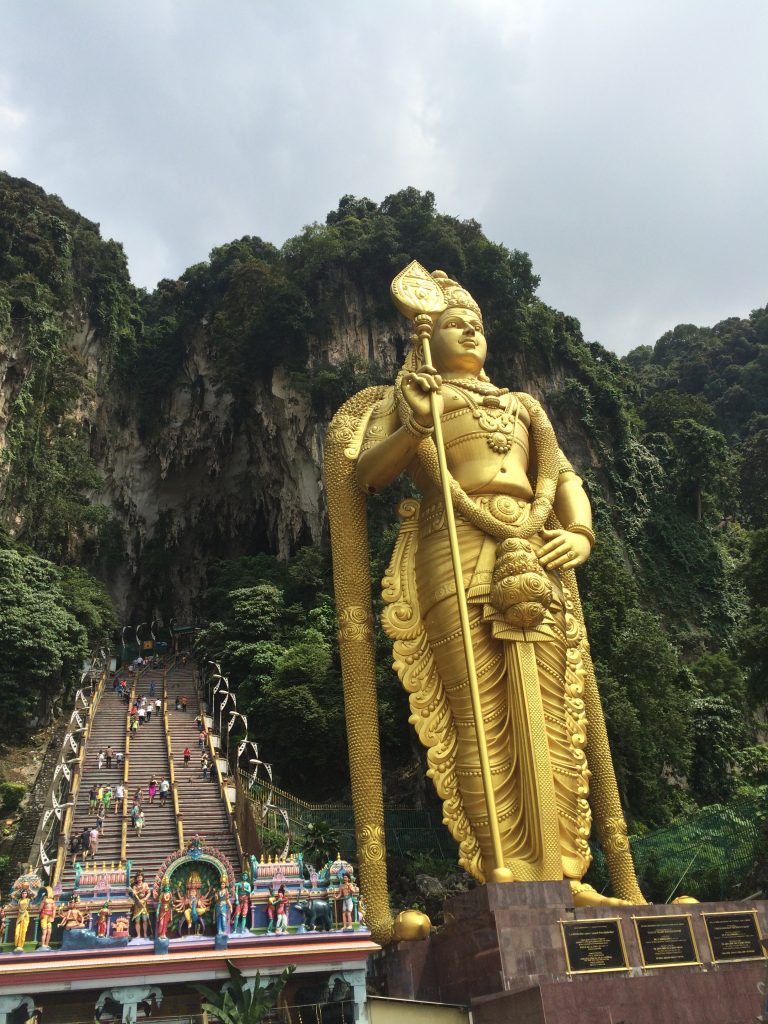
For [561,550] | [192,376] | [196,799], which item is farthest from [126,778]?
[192,376]

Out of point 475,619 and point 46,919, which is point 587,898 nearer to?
point 475,619

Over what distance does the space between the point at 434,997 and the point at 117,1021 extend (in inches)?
92.0

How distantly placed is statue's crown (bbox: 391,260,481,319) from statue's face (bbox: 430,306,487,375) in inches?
10.1

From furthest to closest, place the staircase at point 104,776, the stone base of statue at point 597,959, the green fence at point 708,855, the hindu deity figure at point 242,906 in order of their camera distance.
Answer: the staircase at point 104,776, the green fence at point 708,855, the hindu deity figure at point 242,906, the stone base of statue at point 597,959

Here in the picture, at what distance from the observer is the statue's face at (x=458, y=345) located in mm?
8978

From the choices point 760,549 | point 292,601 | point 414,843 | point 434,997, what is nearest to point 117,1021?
point 434,997

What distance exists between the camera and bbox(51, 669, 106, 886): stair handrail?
968 cm

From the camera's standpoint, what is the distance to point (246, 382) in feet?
83.1

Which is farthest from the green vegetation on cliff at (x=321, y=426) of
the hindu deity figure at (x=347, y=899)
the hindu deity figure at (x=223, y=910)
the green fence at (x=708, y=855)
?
the hindu deity figure at (x=223, y=910)

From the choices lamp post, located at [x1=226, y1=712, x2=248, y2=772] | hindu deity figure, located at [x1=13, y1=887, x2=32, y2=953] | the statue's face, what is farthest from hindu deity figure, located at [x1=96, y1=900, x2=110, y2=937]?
lamp post, located at [x1=226, y1=712, x2=248, y2=772]

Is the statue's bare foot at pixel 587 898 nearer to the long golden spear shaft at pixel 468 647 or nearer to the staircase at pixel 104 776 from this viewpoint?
the long golden spear shaft at pixel 468 647

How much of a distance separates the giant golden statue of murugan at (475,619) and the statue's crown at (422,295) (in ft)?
0.08

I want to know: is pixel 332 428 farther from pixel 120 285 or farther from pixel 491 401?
pixel 120 285

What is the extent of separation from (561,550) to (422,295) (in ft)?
10.8
